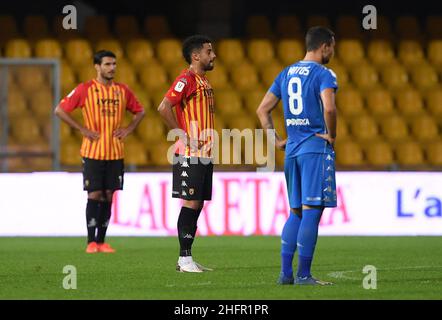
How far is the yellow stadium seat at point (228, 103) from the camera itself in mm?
15523

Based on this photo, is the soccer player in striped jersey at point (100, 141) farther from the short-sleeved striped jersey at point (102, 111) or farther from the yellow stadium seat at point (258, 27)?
the yellow stadium seat at point (258, 27)

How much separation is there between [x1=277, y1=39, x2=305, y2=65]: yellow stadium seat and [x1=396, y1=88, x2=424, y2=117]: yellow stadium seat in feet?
5.21

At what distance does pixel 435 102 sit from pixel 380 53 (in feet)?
4.12

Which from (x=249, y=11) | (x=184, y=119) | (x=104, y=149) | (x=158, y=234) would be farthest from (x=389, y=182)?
(x=249, y=11)

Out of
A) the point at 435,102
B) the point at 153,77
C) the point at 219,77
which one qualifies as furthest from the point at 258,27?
the point at 435,102

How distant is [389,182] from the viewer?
42.5 feet

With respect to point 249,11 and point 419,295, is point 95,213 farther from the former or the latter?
point 249,11

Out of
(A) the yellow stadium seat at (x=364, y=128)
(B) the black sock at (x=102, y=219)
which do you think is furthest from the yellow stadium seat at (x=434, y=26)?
(B) the black sock at (x=102, y=219)

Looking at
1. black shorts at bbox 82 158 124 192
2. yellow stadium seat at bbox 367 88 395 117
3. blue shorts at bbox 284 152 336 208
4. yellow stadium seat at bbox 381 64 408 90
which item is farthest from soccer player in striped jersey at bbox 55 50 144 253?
yellow stadium seat at bbox 381 64 408 90

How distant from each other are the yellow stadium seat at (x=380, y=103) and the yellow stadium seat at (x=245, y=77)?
1.67 metres

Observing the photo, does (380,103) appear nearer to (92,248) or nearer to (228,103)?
(228,103)

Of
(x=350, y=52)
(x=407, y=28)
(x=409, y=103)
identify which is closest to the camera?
(x=409, y=103)

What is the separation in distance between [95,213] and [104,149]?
0.64 m

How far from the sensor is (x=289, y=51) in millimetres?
16281
